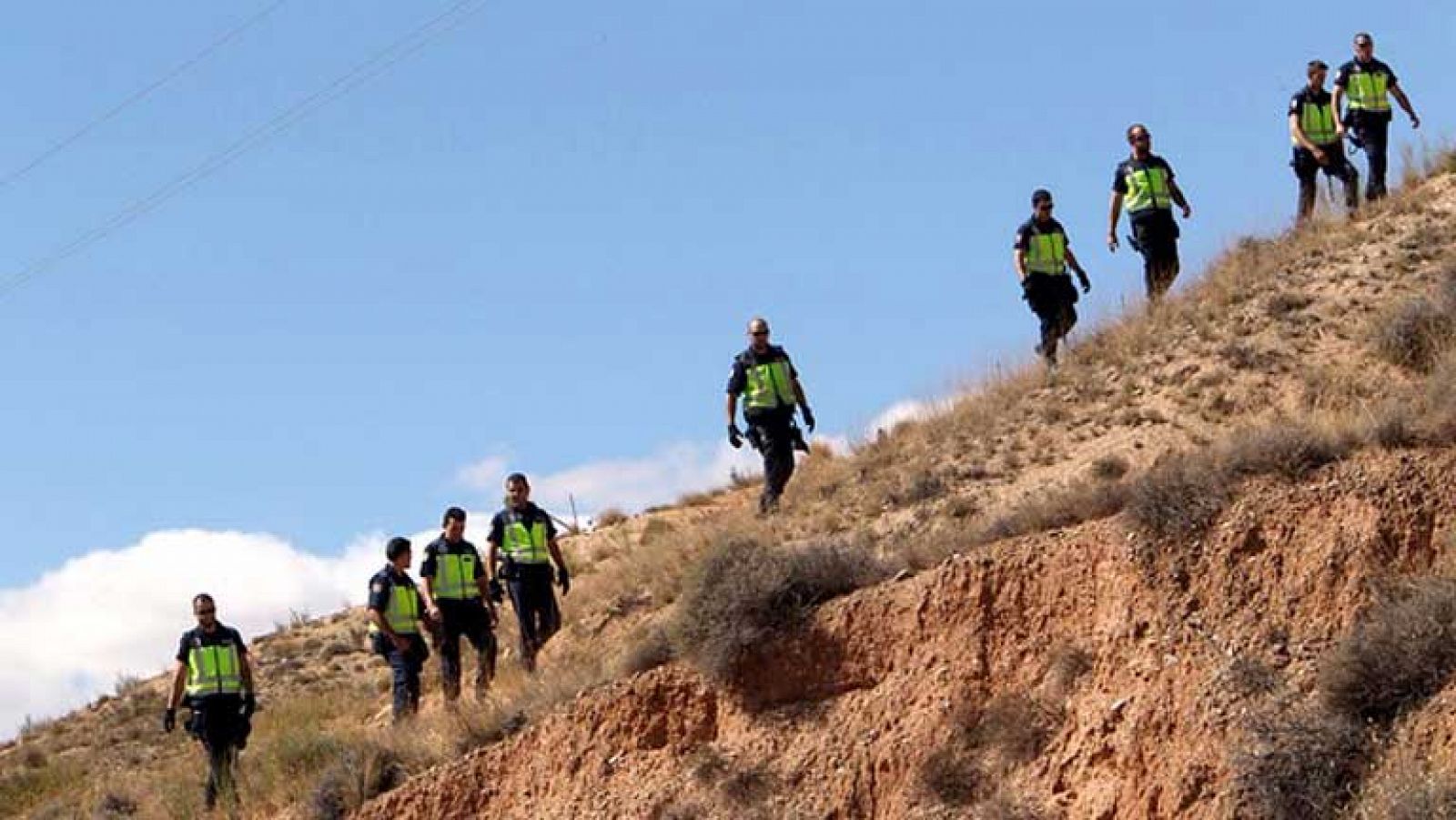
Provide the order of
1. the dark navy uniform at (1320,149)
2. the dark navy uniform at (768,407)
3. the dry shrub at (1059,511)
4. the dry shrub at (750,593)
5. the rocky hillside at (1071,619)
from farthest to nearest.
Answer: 1. the dark navy uniform at (1320,149)
2. the dark navy uniform at (768,407)
3. the dry shrub at (750,593)
4. the dry shrub at (1059,511)
5. the rocky hillside at (1071,619)

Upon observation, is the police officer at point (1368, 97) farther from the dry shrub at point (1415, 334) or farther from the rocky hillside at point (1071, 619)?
the dry shrub at point (1415, 334)

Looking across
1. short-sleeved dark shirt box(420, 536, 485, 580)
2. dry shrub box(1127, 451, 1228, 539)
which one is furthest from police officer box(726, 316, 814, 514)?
dry shrub box(1127, 451, 1228, 539)

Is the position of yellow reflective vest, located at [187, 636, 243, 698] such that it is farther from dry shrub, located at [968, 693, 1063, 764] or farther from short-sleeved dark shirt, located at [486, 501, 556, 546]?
dry shrub, located at [968, 693, 1063, 764]

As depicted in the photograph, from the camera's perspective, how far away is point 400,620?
1827 cm

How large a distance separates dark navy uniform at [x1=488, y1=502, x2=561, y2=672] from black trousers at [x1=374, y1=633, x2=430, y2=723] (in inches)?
30.4

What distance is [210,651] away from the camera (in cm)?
1838

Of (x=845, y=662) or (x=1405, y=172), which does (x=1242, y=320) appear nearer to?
(x=1405, y=172)

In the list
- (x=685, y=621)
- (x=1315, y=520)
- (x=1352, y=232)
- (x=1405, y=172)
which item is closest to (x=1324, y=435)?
(x=1315, y=520)

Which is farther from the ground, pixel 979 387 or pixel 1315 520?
pixel 979 387

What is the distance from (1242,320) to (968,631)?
6.35 meters

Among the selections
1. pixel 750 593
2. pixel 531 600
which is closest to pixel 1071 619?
pixel 750 593

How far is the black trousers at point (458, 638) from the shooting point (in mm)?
18203

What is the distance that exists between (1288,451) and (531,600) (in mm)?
6399

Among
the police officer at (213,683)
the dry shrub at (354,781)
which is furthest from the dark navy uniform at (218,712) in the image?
the dry shrub at (354,781)
